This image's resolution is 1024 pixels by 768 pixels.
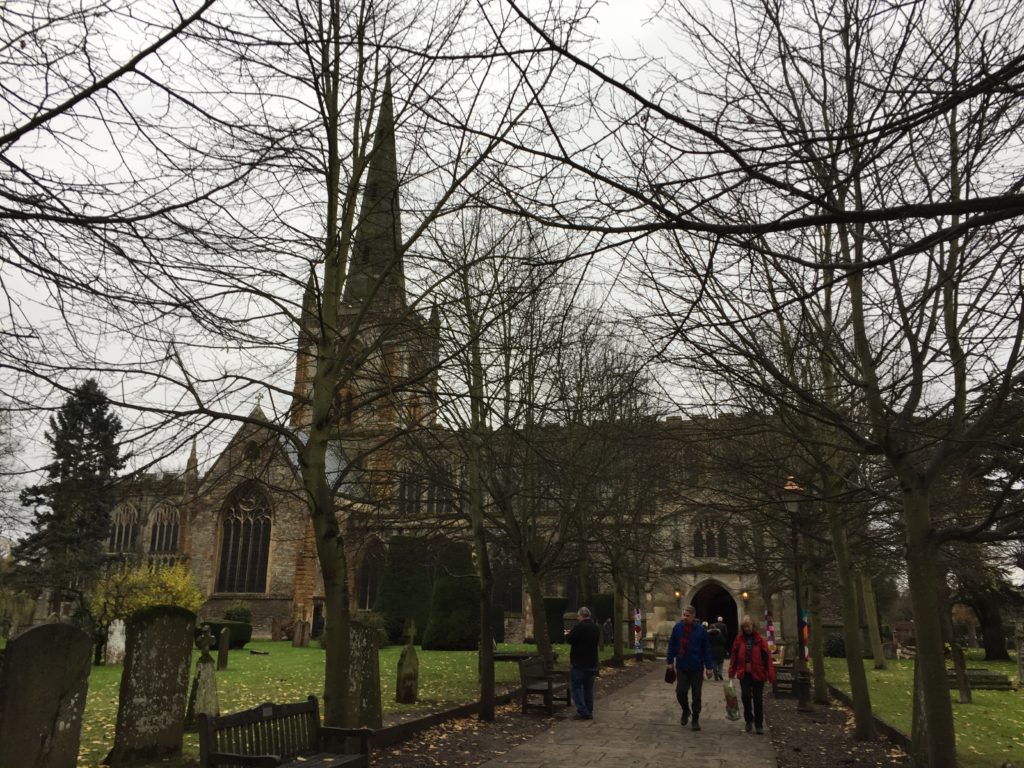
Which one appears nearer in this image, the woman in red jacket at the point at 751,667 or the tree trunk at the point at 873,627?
the woman in red jacket at the point at 751,667

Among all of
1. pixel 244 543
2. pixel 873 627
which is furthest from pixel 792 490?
pixel 244 543

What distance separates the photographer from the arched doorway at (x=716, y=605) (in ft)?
131

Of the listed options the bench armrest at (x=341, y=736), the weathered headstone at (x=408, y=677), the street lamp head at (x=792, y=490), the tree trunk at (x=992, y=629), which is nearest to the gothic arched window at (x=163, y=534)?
the weathered headstone at (x=408, y=677)

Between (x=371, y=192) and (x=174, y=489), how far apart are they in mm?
3597

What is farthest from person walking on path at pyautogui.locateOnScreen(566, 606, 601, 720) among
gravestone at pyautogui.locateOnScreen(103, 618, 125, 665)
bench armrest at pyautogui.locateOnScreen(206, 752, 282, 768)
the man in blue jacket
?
gravestone at pyautogui.locateOnScreen(103, 618, 125, 665)

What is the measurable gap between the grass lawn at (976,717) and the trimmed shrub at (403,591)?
1614 cm

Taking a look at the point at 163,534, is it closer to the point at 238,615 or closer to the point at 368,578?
the point at 238,615

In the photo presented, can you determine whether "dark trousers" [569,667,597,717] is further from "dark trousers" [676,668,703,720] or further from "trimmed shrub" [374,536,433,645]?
"trimmed shrub" [374,536,433,645]

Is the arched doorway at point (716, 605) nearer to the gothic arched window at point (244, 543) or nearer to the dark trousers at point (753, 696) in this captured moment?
the gothic arched window at point (244, 543)

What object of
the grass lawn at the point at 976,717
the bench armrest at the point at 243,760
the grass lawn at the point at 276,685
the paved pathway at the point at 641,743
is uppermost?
the bench armrest at the point at 243,760

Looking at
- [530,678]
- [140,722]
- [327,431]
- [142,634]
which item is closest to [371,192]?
[327,431]

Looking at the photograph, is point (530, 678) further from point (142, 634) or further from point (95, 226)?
point (95, 226)

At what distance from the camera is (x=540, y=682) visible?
1373 centimetres

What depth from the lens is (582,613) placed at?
1262 cm
